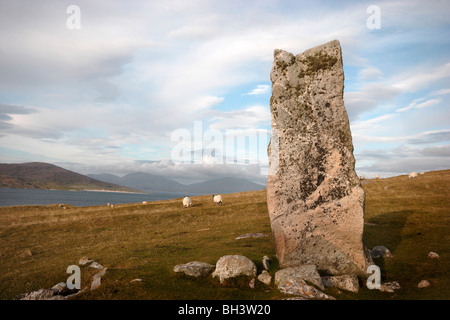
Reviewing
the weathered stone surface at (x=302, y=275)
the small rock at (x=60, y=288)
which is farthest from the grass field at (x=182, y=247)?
the small rock at (x=60, y=288)

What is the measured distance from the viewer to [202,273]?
537 inches

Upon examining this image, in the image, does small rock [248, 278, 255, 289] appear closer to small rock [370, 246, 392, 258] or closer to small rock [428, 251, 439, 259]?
small rock [370, 246, 392, 258]

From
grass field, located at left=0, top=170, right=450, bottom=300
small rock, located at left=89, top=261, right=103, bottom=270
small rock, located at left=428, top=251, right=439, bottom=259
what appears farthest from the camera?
small rock, located at left=89, top=261, right=103, bottom=270

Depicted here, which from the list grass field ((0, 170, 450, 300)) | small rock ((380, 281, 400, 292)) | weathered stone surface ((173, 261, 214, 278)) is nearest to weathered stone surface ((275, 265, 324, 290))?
grass field ((0, 170, 450, 300))

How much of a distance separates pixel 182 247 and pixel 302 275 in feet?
35.2

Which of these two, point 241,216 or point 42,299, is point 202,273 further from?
point 241,216

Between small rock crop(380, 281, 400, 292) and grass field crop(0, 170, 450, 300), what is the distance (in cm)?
26

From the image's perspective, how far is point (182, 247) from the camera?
69.2 ft

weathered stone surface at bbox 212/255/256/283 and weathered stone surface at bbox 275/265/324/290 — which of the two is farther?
weathered stone surface at bbox 212/255/256/283

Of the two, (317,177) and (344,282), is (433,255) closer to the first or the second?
(344,282)

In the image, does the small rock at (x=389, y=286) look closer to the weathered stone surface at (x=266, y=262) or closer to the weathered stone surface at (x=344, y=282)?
the weathered stone surface at (x=344, y=282)

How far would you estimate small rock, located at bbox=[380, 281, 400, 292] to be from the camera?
1241 cm

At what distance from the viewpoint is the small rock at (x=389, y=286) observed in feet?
40.7
